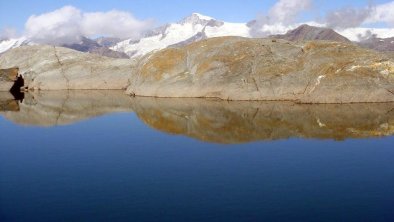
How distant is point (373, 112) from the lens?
3612cm

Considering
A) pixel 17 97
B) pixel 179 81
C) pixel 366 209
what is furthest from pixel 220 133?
pixel 17 97

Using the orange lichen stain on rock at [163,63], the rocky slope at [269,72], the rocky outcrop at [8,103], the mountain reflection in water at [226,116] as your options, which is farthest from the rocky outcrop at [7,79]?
the orange lichen stain on rock at [163,63]

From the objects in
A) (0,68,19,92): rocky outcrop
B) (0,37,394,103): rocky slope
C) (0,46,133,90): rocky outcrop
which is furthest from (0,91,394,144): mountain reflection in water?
(0,68,19,92): rocky outcrop

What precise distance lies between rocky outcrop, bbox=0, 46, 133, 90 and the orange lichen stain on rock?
1151cm

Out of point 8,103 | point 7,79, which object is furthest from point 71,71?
point 8,103

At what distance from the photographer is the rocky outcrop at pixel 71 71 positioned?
2616 inches

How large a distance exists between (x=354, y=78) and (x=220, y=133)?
16755 mm

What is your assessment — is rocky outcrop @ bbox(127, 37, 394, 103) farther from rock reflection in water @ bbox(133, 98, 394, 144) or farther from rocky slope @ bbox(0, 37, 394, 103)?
rock reflection in water @ bbox(133, 98, 394, 144)

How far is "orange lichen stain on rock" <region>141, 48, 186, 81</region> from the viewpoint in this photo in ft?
171

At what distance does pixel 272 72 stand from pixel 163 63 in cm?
1230

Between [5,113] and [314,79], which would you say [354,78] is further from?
[5,113]

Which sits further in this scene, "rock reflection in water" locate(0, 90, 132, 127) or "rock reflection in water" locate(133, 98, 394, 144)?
"rock reflection in water" locate(0, 90, 132, 127)

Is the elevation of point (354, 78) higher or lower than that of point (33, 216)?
higher

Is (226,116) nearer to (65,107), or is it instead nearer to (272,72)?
(272,72)
